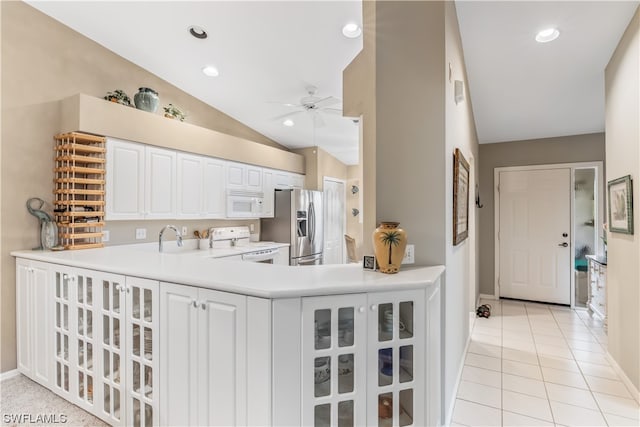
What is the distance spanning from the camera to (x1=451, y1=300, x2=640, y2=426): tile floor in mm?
2113

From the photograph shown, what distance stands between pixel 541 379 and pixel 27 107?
4.86 m

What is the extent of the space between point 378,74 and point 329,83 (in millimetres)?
1800

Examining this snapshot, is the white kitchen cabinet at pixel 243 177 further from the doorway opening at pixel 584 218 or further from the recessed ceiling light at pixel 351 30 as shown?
the doorway opening at pixel 584 218

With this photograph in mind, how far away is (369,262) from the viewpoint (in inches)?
70.1

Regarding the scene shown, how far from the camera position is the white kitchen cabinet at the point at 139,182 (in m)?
2.98

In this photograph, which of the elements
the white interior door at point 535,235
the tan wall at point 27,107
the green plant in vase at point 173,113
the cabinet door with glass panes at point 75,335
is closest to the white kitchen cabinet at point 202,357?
the cabinet door with glass panes at point 75,335

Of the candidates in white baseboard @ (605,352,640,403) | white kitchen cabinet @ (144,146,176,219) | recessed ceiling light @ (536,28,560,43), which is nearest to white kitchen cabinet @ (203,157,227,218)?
white kitchen cabinet @ (144,146,176,219)

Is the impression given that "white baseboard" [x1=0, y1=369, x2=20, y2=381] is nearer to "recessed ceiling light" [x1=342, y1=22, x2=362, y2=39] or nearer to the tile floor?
the tile floor

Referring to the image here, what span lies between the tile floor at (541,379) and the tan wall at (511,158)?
1263 millimetres

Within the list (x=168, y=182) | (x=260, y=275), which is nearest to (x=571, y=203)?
(x=260, y=275)

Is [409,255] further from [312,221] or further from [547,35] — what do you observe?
[312,221]

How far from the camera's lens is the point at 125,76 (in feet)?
11.1

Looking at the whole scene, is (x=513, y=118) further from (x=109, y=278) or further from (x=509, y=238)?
(x=109, y=278)

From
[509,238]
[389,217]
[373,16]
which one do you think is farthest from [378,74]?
[509,238]
